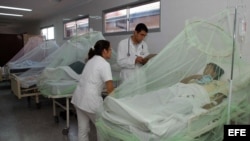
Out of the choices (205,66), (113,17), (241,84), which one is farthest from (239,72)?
(113,17)

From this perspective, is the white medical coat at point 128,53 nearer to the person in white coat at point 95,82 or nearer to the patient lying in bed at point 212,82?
the person in white coat at point 95,82

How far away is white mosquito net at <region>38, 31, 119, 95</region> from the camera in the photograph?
308 centimetres

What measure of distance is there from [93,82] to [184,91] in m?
0.84

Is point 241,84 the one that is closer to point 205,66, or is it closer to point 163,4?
point 205,66

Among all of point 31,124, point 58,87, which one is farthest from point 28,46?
point 58,87

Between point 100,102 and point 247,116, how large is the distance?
1.33 metres

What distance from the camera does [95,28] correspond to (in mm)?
5121

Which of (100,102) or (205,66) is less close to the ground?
(205,66)

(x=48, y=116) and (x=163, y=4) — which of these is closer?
(x=163, y=4)

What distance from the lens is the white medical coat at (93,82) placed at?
2035 millimetres

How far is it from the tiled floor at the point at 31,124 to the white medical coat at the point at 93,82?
3.19ft

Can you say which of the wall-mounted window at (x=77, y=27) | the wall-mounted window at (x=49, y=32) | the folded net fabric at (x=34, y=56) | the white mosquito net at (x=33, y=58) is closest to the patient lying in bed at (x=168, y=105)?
the white mosquito net at (x=33, y=58)

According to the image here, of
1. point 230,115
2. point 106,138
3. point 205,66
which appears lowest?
point 106,138

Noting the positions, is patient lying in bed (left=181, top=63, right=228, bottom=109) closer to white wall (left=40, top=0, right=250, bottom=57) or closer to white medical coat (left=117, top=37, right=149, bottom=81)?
white wall (left=40, top=0, right=250, bottom=57)
